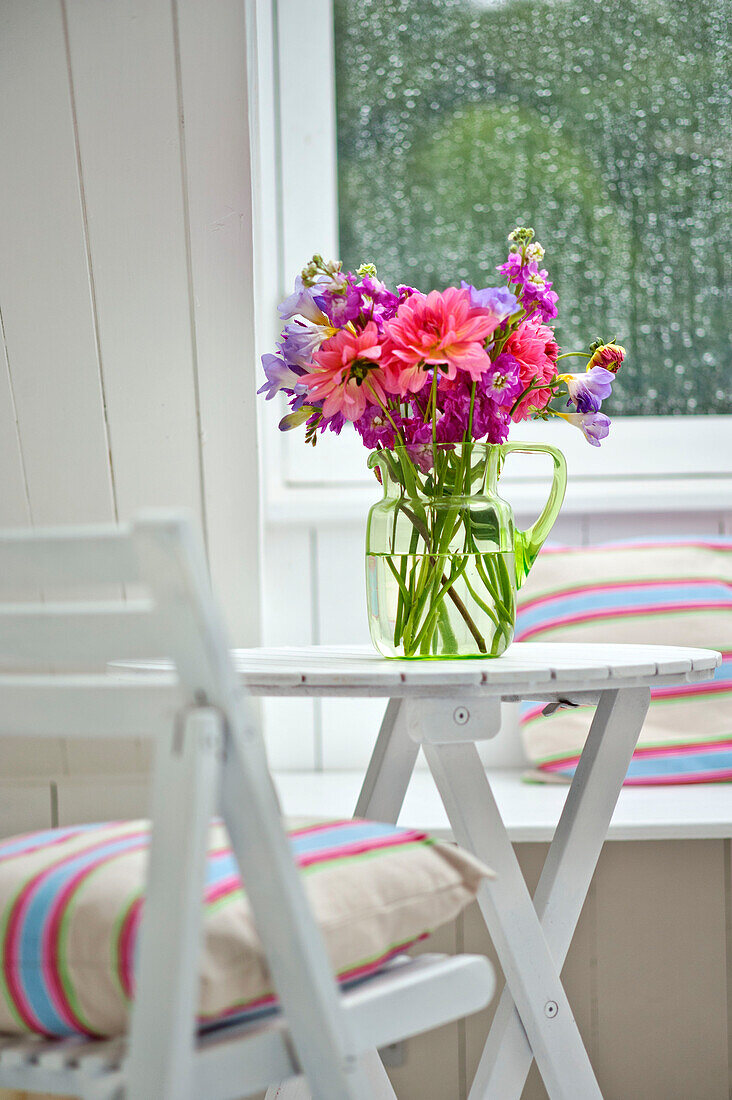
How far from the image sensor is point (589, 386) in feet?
3.72

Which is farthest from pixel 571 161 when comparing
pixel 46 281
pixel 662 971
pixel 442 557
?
pixel 662 971

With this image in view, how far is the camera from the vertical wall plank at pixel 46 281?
1476 mm

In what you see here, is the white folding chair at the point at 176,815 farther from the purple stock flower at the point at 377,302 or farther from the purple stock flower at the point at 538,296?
the purple stock flower at the point at 538,296

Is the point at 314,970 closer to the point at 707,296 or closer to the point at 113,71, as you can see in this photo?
the point at 113,71

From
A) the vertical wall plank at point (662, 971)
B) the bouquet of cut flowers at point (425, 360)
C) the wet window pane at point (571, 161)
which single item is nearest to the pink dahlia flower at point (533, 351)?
the bouquet of cut flowers at point (425, 360)

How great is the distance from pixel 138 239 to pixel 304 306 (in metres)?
0.60

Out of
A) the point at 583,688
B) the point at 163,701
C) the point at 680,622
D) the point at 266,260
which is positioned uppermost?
the point at 266,260

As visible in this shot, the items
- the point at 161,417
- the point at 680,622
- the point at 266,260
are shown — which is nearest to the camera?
the point at 161,417

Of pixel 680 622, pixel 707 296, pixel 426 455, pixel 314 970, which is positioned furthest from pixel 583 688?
pixel 707 296

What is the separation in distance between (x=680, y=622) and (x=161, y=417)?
88 cm

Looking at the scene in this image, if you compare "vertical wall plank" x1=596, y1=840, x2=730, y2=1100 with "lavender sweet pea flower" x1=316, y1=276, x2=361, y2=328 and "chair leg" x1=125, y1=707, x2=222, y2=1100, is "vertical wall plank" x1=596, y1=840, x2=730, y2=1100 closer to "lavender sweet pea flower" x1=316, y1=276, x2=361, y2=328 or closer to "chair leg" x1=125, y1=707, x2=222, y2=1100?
"lavender sweet pea flower" x1=316, y1=276, x2=361, y2=328

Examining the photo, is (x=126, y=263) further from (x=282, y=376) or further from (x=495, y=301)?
(x=495, y=301)

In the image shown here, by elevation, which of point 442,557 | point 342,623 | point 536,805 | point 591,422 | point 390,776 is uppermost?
point 591,422

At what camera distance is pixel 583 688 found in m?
0.97
